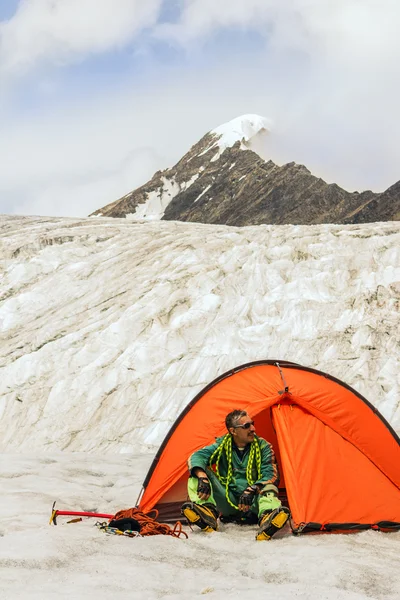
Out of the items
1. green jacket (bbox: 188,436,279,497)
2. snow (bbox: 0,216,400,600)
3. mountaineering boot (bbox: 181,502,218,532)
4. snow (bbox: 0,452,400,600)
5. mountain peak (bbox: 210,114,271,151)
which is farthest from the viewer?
mountain peak (bbox: 210,114,271,151)

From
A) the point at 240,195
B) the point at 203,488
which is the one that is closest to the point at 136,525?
the point at 203,488

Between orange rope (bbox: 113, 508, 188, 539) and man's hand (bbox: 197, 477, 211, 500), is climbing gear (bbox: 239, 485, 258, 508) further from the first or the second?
orange rope (bbox: 113, 508, 188, 539)

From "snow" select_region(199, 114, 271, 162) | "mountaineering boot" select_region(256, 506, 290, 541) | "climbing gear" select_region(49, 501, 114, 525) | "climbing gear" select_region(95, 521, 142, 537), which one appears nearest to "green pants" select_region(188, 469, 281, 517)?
"mountaineering boot" select_region(256, 506, 290, 541)

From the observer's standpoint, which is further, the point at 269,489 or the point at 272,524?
the point at 269,489

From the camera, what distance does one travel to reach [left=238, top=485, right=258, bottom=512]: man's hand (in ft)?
22.6

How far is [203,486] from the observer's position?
6.73 metres

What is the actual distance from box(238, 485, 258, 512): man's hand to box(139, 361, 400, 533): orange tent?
0.36 metres

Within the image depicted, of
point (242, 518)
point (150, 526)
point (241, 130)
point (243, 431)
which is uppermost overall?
point (241, 130)

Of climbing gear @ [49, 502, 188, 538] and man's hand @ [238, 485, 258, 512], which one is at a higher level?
man's hand @ [238, 485, 258, 512]

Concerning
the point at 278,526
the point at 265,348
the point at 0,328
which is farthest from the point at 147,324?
the point at 278,526

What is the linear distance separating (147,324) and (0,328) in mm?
5450

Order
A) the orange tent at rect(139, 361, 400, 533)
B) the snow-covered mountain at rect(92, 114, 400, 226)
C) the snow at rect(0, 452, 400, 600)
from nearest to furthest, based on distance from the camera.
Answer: the snow at rect(0, 452, 400, 600), the orange tent at rect(139, 361, 400, 533), the snow-covered mountain at rect(92, 114, 400, 226)

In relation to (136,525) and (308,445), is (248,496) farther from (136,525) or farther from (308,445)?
(136,525)

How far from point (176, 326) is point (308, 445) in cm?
1055
